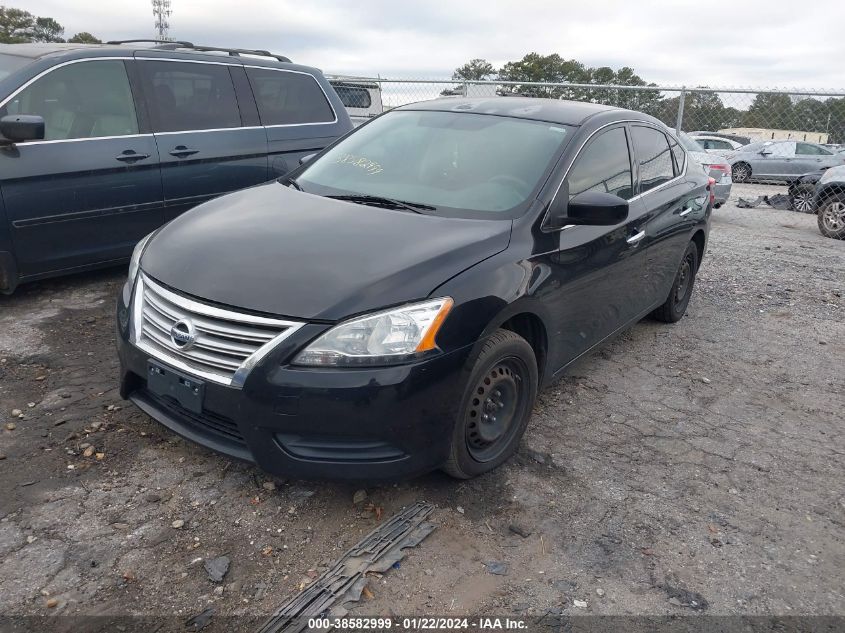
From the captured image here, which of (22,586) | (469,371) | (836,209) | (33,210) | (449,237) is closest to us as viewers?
(22,586)

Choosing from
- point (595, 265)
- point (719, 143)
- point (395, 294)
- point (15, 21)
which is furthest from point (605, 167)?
point (15, 21)

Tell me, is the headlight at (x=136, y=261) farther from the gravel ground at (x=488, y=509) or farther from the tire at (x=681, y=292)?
the tire at (x=681, y=292)

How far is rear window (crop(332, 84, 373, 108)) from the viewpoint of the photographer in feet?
36.6

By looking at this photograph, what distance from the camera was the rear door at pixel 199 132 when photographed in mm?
5344

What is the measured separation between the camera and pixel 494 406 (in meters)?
3.04

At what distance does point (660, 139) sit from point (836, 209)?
6.82 metres

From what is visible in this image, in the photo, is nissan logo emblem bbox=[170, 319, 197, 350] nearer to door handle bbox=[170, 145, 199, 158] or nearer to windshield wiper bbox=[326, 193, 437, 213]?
windshield wiper bbox=[326, 193, 437, 213]

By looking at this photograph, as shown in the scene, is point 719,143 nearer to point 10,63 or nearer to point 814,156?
point 814,156

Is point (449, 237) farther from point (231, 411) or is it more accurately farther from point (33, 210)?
point (33, 210)

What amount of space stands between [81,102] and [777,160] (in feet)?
62.9

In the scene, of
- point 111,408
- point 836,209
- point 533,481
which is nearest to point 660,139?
point 533,481

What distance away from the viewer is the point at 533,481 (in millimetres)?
3129

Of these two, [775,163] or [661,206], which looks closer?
[661,206]

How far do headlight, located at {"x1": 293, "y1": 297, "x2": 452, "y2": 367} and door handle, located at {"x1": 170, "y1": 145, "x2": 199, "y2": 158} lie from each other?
3.61 m
